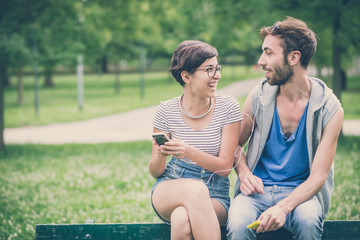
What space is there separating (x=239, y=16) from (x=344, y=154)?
389cm

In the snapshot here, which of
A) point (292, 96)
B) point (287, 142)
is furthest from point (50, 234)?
point (292, 96)

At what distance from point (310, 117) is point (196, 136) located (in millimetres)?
765

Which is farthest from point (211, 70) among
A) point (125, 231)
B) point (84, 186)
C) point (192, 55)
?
point (84, 186)

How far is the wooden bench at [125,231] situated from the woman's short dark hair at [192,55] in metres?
1.06

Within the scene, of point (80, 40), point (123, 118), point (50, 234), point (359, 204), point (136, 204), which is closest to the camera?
point (50, 234)

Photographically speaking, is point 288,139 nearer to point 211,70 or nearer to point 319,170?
→ point 319,170

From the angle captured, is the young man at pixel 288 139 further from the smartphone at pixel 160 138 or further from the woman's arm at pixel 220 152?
the smartphone at pixel 160 138

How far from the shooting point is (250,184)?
305cm

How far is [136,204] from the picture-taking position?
19.2 ft

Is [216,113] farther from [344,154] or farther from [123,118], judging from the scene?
[123,118]

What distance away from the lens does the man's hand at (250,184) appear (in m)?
3.03

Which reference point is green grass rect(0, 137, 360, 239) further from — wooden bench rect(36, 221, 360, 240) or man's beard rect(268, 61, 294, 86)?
man's beard rect(268, 61, 294, 86)

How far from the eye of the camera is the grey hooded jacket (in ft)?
9.69

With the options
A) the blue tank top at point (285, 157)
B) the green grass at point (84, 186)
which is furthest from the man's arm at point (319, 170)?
the green grass at point (84, 186)
